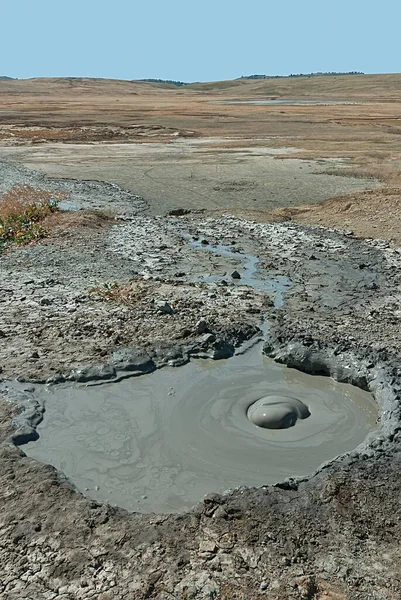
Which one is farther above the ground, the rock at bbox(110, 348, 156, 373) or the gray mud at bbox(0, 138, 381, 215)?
the gray mud at bbox(0, 138, 381, 215)

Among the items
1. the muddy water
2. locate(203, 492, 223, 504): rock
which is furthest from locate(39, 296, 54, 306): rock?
locate(203, 492, 223, 504): rock

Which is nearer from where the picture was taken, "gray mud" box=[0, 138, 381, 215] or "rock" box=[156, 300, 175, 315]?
"rock" box=[156, 300, 175, 315]

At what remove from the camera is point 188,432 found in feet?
20.8

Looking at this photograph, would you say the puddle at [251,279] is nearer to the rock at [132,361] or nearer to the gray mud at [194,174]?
the rock at [132,361]

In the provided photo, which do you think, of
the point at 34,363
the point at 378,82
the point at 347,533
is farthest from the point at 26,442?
the point at 378,82

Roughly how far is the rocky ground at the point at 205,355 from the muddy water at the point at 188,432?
0.22 meters

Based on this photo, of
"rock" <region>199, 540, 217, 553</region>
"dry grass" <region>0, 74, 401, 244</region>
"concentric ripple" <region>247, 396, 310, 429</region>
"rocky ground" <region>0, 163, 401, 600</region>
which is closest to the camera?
"rocky ground" <region>0, 163, 401, 600</region>

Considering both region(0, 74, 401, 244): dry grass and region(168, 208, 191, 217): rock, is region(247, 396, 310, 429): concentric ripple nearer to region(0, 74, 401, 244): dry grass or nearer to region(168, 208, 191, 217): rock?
region(0, 74, 401, 244): dry grass

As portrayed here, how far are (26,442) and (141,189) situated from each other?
1539cm

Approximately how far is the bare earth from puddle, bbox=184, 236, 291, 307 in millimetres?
68

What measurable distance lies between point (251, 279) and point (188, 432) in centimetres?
532

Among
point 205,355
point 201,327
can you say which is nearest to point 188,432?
point 205,355

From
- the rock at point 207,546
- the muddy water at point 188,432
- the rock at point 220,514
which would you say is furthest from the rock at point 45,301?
the rock at point 207,546

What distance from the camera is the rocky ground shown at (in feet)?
14.4
